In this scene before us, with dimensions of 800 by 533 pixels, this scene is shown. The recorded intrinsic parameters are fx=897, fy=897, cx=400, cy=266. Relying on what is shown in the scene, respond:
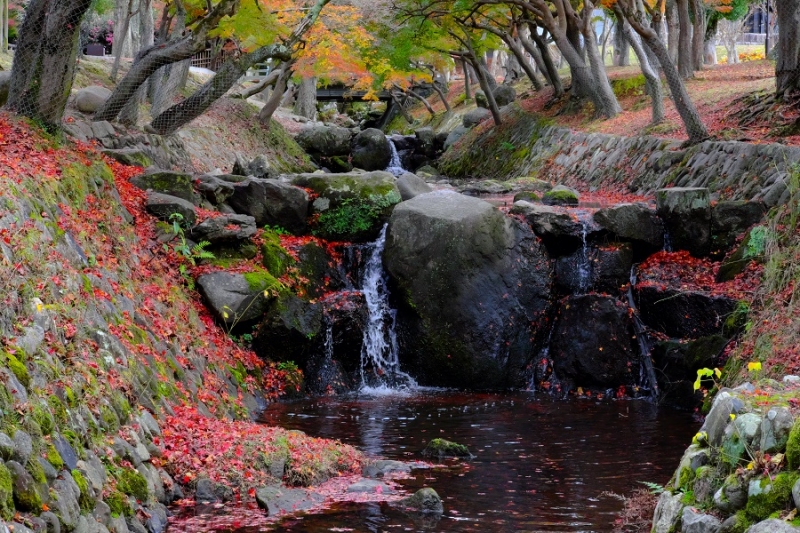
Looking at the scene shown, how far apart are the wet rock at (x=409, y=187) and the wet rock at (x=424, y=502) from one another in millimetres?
10131

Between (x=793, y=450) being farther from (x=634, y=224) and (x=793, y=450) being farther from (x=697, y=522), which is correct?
(x=634, y=224)

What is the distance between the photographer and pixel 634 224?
1650cm

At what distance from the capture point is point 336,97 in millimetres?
56406

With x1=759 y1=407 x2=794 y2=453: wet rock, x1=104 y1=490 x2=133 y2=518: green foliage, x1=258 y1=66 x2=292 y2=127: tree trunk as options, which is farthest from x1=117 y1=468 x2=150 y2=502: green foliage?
x1=258 y1=66 x2=292 y2=127: tree trunk

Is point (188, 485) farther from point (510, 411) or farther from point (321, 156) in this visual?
point (321, 156)

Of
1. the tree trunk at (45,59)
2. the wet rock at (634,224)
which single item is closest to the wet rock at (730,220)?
the wet rock at (634,224)

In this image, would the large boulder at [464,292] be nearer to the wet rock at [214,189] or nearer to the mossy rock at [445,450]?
the wet rock at [214,189]

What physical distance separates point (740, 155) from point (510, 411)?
811cm

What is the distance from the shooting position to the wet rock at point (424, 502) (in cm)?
845

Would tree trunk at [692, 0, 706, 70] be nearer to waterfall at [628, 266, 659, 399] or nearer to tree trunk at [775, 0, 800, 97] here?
tree trunk at [775, 0, 800, 97]

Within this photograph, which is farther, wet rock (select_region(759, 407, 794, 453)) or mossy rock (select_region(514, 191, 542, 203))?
mossy rock (select_region(514, 191, 542, 203))

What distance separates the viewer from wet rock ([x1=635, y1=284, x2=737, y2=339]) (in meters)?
14.5

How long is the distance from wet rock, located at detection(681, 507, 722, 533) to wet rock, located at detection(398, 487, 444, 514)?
276 cm

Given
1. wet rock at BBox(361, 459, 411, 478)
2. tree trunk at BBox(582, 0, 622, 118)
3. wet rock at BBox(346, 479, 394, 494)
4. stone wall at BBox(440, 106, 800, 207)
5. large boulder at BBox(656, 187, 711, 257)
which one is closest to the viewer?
wet rock at BBox(346, 479, 394, 494)
